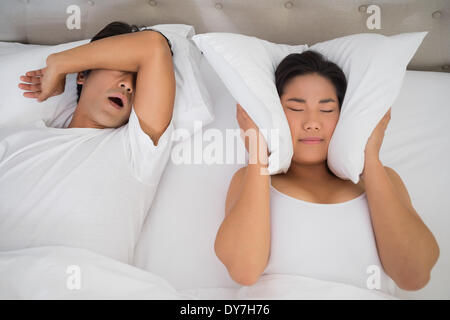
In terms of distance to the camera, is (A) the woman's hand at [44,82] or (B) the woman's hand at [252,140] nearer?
(B) the woman's hand at [252,140]

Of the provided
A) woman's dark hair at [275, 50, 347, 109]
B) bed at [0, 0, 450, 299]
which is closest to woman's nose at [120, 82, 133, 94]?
bed at [0, 0, 450, 299]

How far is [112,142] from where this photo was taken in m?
1.04

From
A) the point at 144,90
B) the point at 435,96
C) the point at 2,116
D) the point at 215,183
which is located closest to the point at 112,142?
the point at 144,90

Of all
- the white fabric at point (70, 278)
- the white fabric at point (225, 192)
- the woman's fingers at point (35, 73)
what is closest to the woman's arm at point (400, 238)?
the white fabric at point (225, 192)

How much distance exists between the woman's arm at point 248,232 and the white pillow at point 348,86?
0.25ft

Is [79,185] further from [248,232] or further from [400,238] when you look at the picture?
[400,238]

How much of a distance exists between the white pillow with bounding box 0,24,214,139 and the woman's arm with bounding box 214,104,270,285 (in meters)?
0.36

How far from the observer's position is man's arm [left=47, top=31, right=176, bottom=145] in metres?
0.98

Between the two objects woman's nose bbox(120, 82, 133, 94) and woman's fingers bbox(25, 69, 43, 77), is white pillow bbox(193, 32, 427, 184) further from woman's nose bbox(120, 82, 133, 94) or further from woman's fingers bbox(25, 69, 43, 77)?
woman's fingers bbox(25, 69, 43, 77)

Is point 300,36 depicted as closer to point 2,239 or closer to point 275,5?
point 275,5

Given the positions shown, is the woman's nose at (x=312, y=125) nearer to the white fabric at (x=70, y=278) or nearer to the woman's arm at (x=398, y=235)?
the woman's arm at (x=398, y=235)

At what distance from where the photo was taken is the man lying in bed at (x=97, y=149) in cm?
88

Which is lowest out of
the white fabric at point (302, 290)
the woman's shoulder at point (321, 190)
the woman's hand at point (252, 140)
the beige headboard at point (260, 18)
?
the white fabric at point (302, 290)

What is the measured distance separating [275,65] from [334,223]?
21.2 inches
